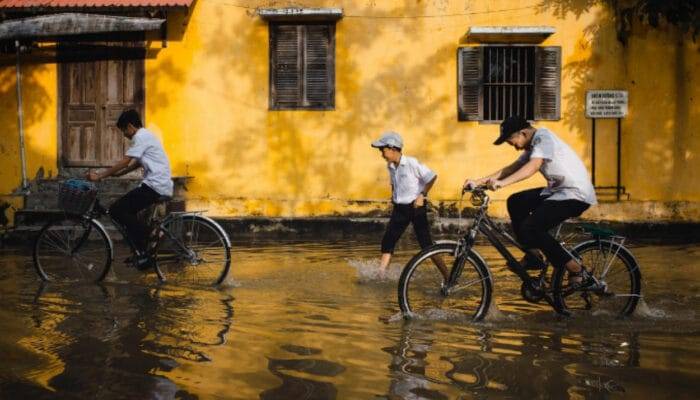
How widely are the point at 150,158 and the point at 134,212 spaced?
555 millimetres

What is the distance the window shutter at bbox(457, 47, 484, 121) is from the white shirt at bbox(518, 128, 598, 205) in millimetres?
7680

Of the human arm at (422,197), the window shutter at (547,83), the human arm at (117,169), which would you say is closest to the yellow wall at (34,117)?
the human arm at (117,169)

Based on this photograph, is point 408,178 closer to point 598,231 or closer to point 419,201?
point 419,201

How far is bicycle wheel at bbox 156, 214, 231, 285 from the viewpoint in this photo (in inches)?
323

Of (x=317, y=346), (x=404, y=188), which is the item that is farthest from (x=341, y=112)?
(x=317, y=346)

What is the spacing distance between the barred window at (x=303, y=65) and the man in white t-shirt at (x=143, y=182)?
19.9ft

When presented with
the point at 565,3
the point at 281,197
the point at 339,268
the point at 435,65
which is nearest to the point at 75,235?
the point at 339,268

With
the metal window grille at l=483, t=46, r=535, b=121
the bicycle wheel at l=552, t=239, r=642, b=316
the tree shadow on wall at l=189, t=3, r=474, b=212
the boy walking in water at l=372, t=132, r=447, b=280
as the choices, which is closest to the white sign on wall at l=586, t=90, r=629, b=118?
the metal window grille at l=483, t=46, r=535, b=121

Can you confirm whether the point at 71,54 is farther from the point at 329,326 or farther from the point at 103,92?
the point at 329,326

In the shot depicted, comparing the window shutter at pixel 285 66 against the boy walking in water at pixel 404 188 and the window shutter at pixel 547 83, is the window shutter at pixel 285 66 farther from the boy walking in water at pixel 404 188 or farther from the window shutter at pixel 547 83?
the boy walking in water at pixel 404 188

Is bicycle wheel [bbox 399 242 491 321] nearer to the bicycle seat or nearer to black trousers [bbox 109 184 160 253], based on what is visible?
the bicycle seat

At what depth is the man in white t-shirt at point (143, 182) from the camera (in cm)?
845

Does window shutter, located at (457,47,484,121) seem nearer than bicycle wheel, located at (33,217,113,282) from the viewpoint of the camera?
No

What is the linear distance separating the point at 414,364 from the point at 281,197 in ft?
30.6
